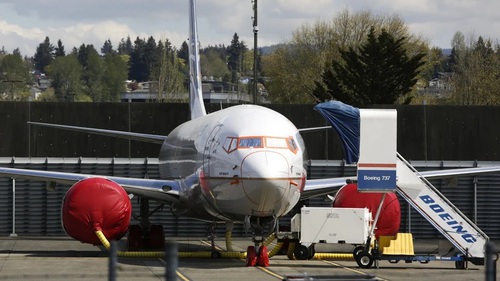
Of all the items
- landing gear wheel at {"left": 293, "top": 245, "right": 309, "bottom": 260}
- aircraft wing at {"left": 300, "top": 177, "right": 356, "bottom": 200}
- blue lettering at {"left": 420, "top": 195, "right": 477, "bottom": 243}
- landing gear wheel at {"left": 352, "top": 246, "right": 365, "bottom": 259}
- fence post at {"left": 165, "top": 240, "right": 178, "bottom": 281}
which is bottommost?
landing gear wheel at {"left": 293, "top": 245, "right": 309, "bottom": 260}

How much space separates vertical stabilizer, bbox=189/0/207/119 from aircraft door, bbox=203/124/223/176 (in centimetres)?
1078

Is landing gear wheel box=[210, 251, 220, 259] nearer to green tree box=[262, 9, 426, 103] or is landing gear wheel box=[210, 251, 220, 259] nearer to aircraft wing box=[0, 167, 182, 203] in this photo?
aircraft wing box=[0, 167, 182, 203]

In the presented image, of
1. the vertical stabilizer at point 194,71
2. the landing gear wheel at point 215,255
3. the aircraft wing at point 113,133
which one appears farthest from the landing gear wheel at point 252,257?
the vertical stabilizer at point 194,71

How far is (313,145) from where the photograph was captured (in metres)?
57.5

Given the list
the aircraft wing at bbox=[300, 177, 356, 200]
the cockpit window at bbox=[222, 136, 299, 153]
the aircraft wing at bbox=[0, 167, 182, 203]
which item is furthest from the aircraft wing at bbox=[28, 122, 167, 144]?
the cockpit window at bbox=[222, 136, 299, 153]

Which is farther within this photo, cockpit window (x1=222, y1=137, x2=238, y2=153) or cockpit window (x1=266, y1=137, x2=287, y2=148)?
cockpit window (x1=222, y1=137, x2=238, y2=153)

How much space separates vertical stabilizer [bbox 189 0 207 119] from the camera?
4538 centimetres

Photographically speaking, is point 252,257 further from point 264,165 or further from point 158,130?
point 158,130

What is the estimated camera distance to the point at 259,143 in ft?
102

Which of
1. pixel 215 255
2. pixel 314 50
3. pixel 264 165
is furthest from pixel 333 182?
pixel 314 50

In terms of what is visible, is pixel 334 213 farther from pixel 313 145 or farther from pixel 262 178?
pixel 313 145

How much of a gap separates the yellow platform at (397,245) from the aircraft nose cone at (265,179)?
4050mm

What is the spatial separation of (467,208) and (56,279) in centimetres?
2215

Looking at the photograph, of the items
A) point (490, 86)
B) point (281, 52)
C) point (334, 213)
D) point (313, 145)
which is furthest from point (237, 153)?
point (281, 52)
